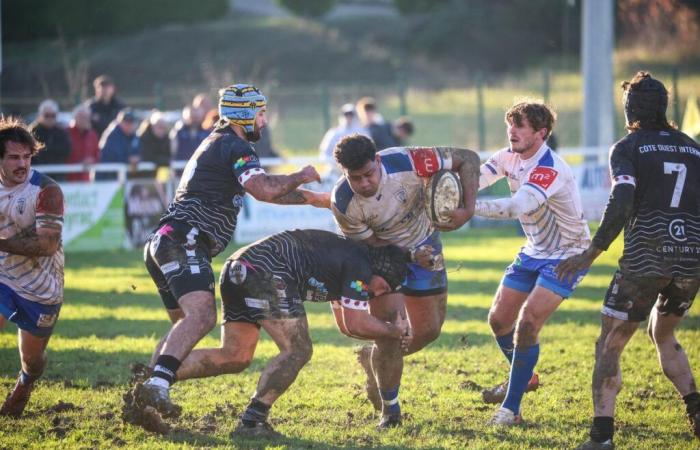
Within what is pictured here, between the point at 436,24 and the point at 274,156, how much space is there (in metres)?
25.1

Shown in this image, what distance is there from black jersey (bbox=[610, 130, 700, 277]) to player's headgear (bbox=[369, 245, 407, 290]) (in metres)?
1.44

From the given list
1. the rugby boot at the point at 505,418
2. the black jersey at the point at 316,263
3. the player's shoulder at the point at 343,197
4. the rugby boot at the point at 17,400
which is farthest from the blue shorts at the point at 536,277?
the rugby boot at the point at 17,400

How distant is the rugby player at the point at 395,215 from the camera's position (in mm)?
6633

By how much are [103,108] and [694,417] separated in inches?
532

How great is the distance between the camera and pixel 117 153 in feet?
54.4

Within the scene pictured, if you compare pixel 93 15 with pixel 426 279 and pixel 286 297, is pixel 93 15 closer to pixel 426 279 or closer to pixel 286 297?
pixel 426 279

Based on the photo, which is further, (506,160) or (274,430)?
(506,160)

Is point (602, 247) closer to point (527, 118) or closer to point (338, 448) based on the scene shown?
point (527, 118)

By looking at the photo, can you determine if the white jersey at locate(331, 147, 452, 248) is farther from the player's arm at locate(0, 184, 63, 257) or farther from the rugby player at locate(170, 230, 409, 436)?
the player's arm at locate(0, 184, 63, 257)

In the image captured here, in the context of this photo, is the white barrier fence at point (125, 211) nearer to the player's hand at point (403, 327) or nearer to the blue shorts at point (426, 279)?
the blue shorts at point (426, 279)

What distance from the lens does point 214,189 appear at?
6.66 m

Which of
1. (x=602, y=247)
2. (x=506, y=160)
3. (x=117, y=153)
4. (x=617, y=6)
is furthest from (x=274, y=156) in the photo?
(x=617, y=6)

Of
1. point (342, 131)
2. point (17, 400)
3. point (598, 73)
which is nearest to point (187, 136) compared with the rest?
point (342, 131)

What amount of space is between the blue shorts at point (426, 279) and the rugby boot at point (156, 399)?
1835mm
